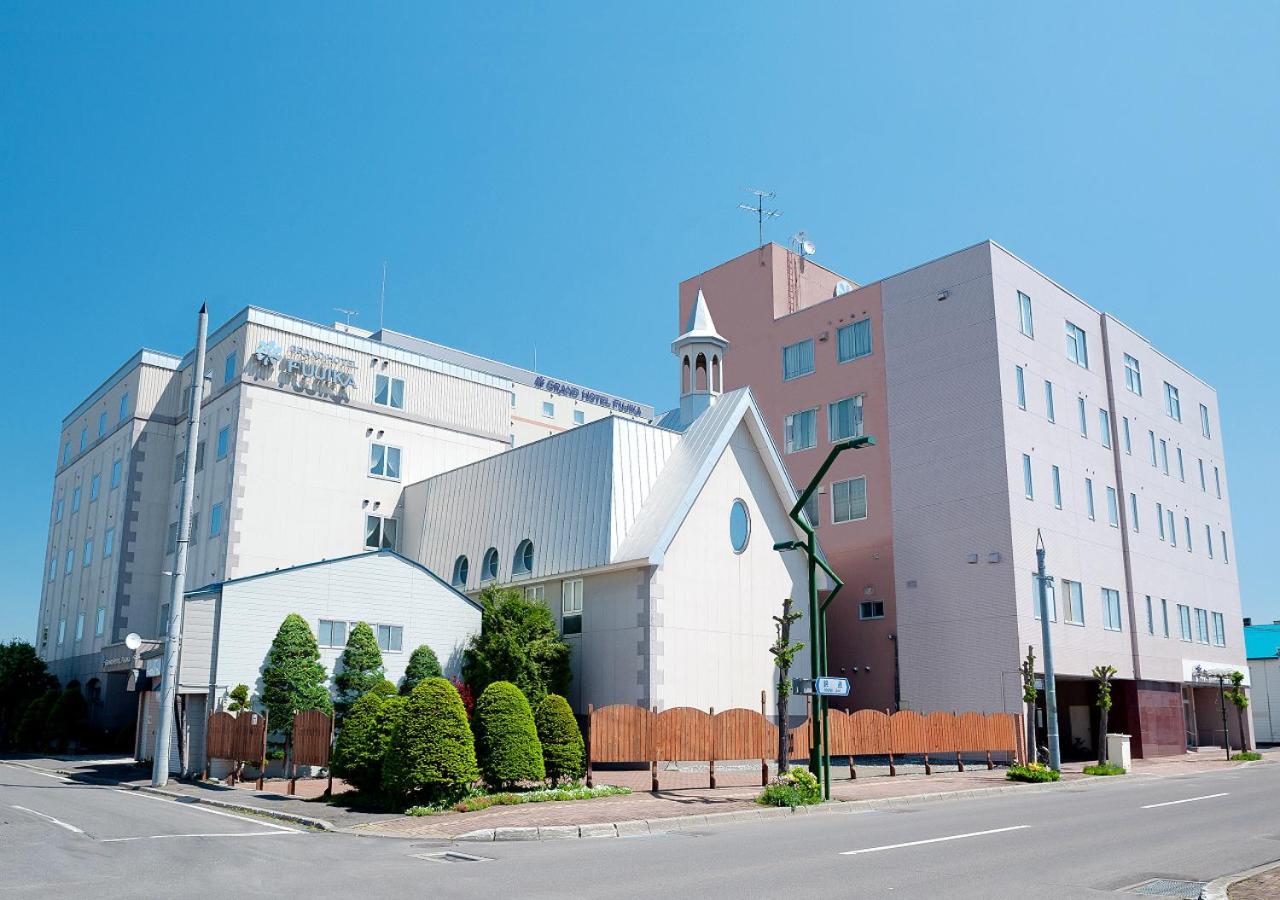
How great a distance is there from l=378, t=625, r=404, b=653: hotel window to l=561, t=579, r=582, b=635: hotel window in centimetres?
489

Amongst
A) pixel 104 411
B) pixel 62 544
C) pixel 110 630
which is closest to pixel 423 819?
pixel 110 630

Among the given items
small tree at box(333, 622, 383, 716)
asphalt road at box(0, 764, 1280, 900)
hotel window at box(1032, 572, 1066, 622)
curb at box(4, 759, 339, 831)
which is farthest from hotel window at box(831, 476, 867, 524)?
curb at box(4, 759, 339, 831)

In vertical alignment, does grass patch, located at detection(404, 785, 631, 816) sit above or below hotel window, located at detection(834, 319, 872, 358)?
below

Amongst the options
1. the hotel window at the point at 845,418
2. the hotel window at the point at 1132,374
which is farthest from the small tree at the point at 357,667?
the hotel window at the point at 1132,374

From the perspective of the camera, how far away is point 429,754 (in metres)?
19.0

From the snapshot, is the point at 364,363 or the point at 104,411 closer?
the point at 364,363

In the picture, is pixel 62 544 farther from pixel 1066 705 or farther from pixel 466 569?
pixel 1066 705

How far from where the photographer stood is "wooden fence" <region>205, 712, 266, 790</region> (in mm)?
24766

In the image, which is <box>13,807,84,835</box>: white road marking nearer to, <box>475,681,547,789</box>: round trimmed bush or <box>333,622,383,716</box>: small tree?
<box>475,681,547,789</box>: round trimmed bush

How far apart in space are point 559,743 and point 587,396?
5342cm

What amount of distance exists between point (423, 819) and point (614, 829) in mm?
3375

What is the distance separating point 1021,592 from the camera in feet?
119

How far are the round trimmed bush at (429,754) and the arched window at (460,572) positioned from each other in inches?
692

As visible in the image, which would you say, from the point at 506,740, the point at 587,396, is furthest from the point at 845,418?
the point at 587,396
